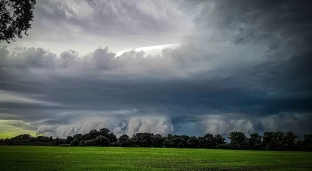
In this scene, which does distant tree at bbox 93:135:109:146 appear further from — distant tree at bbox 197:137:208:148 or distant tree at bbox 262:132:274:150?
distant tree at bbox 262:132:274:150

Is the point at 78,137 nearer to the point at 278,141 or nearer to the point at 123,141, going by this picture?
the point at 123,141

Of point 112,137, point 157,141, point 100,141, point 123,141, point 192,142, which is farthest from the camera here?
point 112,137

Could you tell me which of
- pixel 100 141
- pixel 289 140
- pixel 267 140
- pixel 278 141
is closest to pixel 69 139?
pixel 100 141

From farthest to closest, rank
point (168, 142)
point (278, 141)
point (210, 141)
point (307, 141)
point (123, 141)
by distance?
point (210, 141), point (168, 142), point (278, 141), point (123, 141), point (307, 141)

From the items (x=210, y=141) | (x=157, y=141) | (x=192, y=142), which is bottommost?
(x=192, y=142)

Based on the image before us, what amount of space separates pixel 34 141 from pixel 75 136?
88.7 ft

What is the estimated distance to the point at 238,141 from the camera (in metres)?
180

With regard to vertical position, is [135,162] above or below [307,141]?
below

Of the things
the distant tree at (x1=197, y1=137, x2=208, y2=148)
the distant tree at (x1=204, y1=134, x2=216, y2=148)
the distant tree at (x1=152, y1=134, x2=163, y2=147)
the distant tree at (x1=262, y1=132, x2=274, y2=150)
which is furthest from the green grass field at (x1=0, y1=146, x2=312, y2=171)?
the distant tree at (x1=204, y1=134, x2=216, y2=148)

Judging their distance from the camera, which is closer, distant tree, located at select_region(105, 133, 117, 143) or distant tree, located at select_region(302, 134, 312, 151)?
distant tree, located at select_region(302, 134, 312, 151)

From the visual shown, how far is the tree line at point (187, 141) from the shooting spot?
15650cm

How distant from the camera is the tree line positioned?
15650cm

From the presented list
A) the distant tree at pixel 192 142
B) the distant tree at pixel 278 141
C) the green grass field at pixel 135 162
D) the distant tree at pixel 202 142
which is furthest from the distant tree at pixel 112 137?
the green grass field at pixel 135 162

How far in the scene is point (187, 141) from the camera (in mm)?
166625
